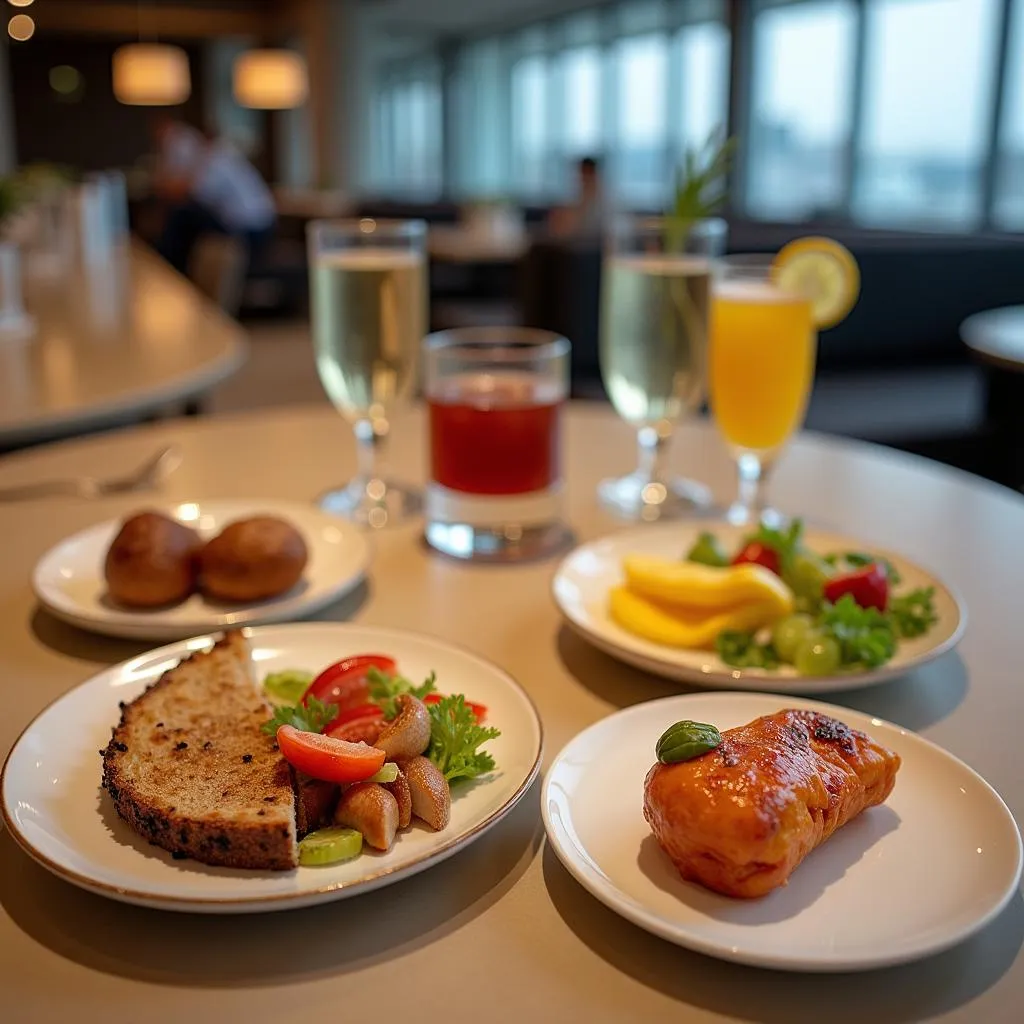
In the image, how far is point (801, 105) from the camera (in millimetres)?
9227

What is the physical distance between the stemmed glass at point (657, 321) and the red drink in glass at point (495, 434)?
7.6 inches

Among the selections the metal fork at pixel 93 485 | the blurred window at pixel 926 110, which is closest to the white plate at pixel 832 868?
the metal fork at pixel 93 485

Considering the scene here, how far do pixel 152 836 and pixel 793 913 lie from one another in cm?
38

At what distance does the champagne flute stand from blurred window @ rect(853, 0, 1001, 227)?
735cm

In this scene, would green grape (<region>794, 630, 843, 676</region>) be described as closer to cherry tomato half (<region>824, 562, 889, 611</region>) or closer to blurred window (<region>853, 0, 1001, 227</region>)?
cherry tomato half (<region>824, 562, 889, 611</region>)

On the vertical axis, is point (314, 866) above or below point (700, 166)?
below

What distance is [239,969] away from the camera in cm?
60

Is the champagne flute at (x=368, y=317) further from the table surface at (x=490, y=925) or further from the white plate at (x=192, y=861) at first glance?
the white plate at (x=192, y=861)

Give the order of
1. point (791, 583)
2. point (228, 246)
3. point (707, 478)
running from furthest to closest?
point (228, 246) < point (707, 478) < point (791, 583)

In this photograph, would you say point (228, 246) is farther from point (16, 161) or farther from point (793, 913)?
point (16, 161)

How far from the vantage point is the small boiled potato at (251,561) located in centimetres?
104

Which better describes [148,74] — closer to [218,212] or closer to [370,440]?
[218,212]

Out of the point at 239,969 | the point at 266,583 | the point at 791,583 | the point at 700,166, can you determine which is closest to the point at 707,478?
the point at 700,166

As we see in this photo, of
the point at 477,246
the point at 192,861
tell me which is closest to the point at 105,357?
the point at 192,861
